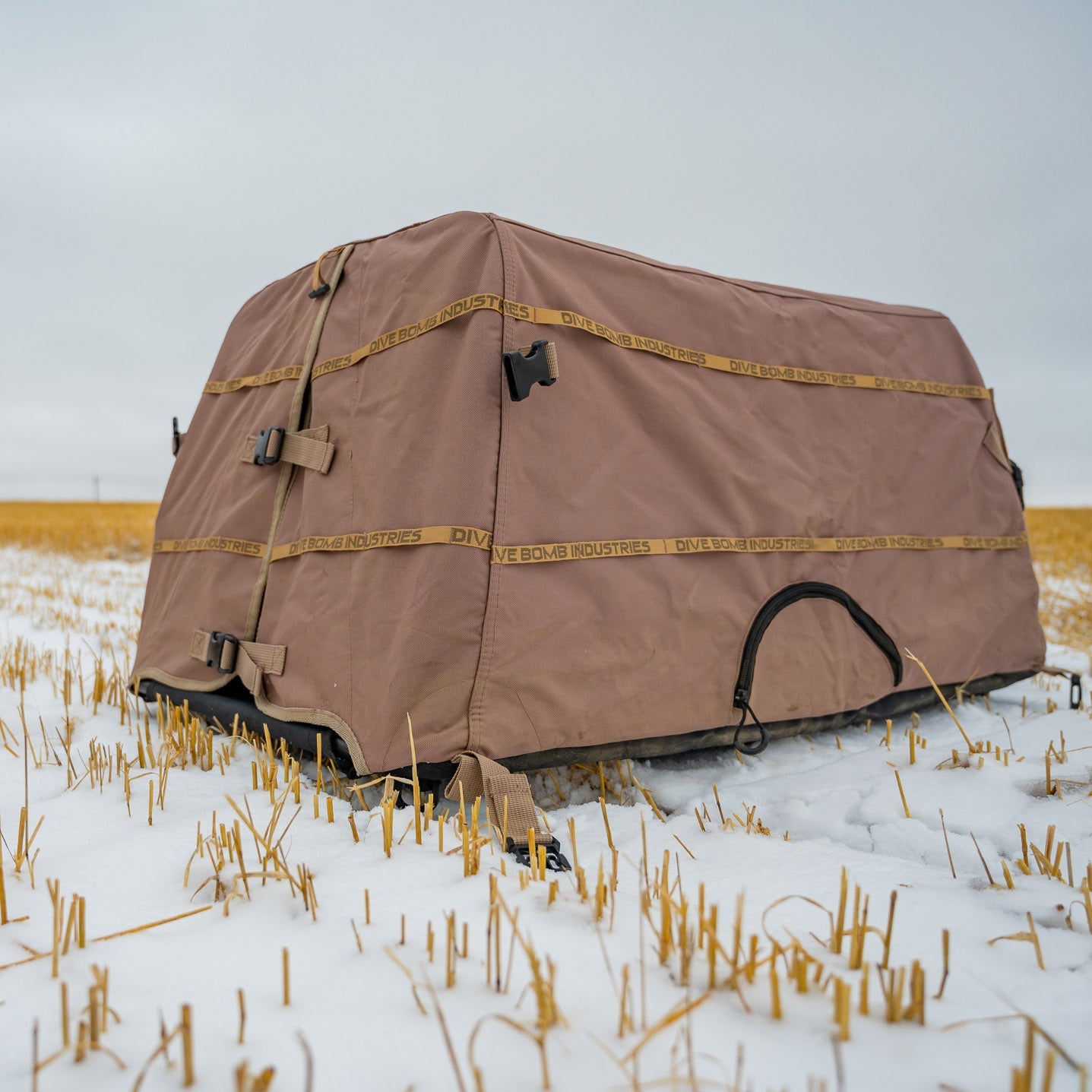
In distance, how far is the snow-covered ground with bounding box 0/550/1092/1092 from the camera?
2.71 ft

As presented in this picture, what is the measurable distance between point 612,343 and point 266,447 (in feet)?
3.24

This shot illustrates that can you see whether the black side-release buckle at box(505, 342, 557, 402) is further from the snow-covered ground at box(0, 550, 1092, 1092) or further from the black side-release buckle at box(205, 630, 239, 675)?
the black side-release buckle at box(205, 630, 239, 675)

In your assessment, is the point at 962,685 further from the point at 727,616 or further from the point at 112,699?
the point at 112,699

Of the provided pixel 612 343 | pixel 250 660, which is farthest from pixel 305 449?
pixel 612 343

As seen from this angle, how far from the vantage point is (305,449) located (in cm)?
209

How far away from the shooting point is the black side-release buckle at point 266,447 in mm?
2143

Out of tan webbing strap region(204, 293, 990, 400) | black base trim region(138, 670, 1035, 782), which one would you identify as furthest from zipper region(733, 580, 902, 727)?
tan webbing strap region(204, 293, 990, 400)

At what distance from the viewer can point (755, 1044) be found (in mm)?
846

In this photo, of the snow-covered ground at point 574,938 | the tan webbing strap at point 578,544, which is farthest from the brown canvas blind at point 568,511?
the snow-covered ground at point 574,938

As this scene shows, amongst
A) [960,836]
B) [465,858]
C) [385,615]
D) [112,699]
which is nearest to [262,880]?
[465,858]

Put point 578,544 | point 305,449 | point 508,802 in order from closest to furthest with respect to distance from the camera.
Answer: point 508,802 < point 578,544 < point 305,449

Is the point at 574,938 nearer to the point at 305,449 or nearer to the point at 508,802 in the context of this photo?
the point at 508,802

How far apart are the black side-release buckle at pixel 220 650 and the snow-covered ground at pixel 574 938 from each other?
0.31 meters

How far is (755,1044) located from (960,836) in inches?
37.9
